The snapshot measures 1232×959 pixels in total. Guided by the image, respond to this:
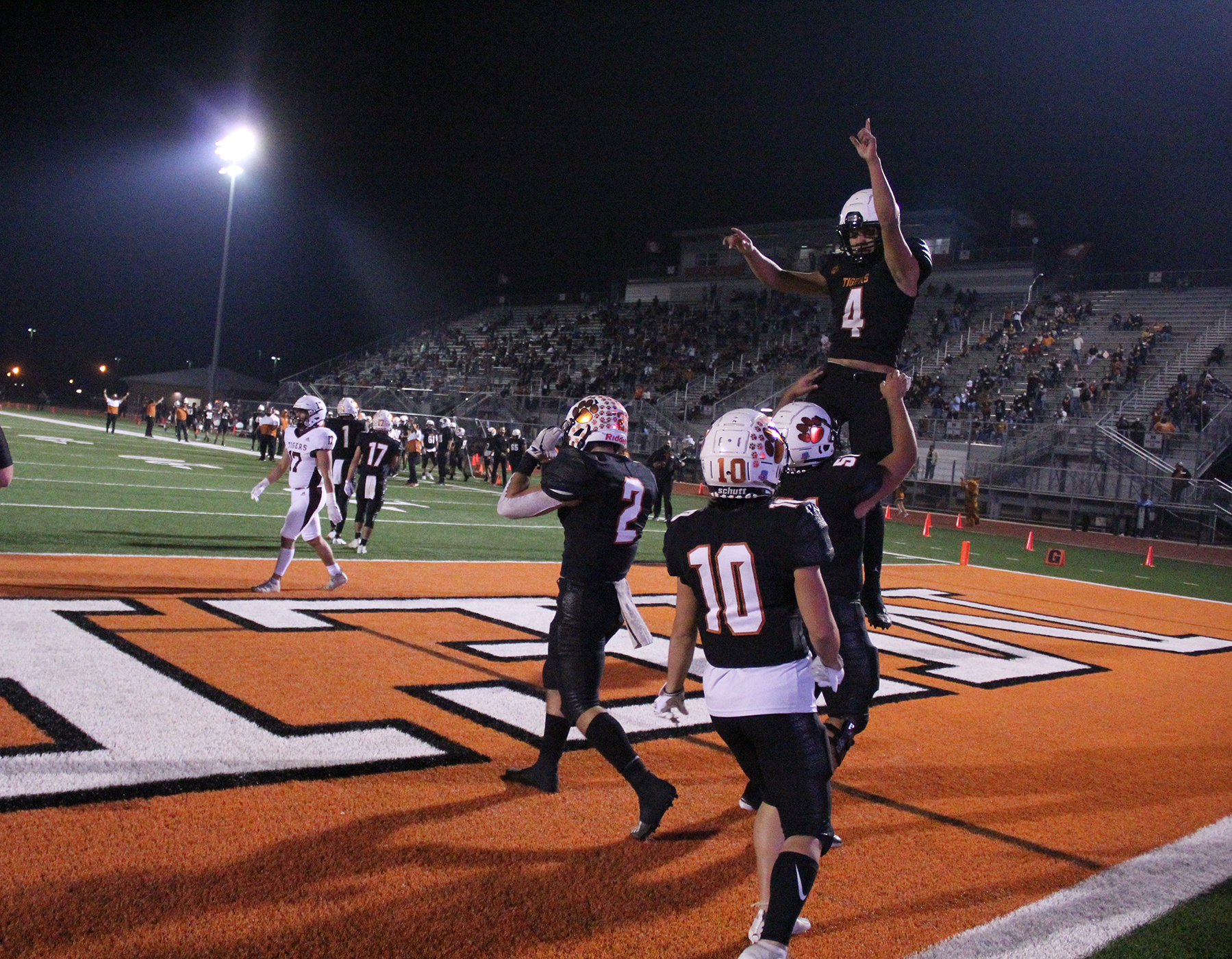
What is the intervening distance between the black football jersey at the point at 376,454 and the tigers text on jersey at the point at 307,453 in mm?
4070

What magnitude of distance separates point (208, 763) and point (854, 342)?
3677 mm

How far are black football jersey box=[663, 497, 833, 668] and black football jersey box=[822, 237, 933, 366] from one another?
5.68 ft

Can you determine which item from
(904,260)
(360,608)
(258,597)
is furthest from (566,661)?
(258,597)

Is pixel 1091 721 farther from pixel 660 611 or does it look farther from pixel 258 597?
pixel 258 597

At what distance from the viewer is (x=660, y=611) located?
34.1ft

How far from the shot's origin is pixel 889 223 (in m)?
4.55

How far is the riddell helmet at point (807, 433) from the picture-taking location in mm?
4754

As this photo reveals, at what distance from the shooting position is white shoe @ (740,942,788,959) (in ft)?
9.89

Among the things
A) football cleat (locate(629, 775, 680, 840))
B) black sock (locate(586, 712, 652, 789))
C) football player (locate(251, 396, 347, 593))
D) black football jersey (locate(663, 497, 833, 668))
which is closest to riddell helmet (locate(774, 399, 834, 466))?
black football jersey (locate(663, 497, 833, 668))

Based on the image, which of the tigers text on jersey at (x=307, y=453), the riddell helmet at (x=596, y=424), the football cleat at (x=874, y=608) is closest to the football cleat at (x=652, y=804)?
the riddell helmet at (x=596, y=424)

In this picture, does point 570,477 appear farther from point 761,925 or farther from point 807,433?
point 761,925

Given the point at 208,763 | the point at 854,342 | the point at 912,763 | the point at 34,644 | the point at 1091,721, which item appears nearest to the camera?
the point at 208,763

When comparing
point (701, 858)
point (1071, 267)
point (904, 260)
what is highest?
point (1071, 267)

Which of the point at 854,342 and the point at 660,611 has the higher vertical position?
the point at 854,342
